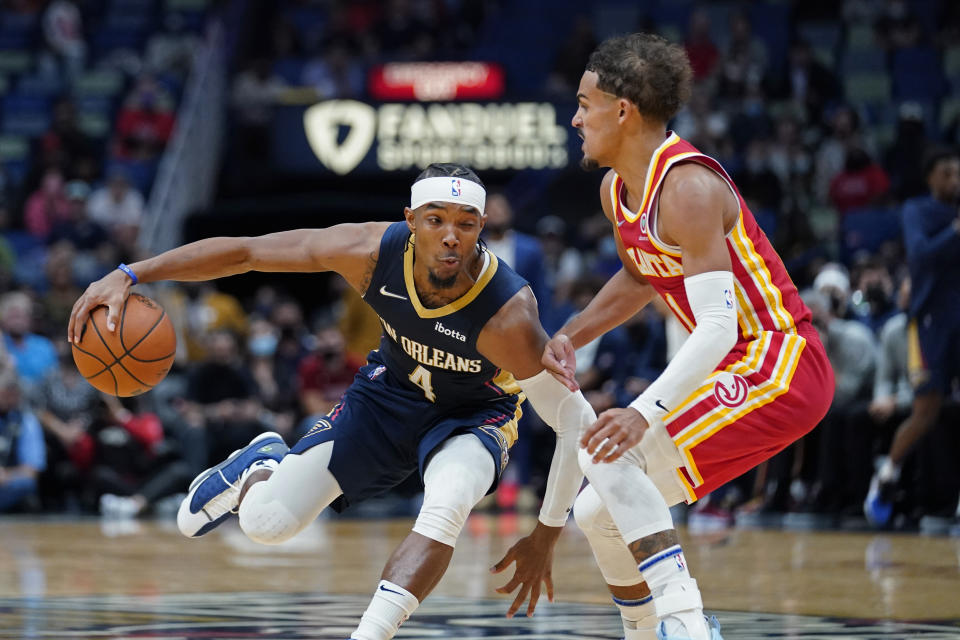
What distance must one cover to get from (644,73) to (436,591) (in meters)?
2.99

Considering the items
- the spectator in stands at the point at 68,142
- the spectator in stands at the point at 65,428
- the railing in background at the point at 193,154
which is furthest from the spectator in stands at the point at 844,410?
the spectator in stands at the point at 68,142

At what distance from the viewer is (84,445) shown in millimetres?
11516

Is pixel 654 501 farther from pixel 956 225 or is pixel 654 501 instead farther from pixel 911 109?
pixel 911 109

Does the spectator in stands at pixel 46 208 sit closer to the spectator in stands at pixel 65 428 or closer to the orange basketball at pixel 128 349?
the spectator in stands at pixel 65 428

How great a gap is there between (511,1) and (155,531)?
10423 mm

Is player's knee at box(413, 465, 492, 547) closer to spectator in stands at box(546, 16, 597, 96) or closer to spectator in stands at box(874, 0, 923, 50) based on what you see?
spectator in stands at box(546, 16, 597, 96)

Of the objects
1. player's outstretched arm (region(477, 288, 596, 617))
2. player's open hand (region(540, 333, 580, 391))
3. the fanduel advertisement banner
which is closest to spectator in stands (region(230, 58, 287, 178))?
the fanduel advertisement banner

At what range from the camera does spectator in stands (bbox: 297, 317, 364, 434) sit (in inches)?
475

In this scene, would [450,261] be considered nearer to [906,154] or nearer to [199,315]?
[906,154]

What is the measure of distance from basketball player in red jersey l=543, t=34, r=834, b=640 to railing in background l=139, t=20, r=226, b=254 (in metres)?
11.1

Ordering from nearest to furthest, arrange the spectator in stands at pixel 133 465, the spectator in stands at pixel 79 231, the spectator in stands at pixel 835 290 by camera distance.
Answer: the spectator in stands at pixel 835 290 < the spectator in stands at pixel 133 465 < the spectator in stands at pixel 79 231

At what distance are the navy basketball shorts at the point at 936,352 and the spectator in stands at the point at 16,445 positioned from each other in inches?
253

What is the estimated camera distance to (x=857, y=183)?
13.9 meters

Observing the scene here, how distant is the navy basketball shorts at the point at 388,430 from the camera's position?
473 cm
